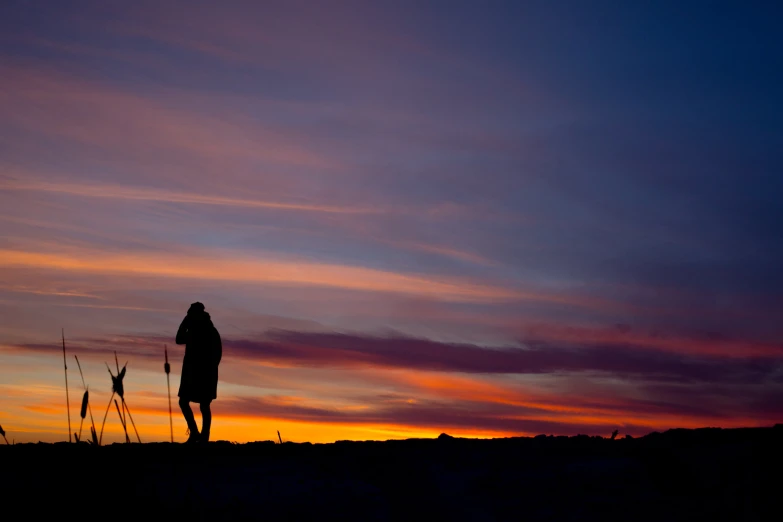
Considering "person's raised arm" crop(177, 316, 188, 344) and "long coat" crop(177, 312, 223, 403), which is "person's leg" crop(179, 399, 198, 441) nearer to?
"long coat" crop(177, 312, 223, 403)

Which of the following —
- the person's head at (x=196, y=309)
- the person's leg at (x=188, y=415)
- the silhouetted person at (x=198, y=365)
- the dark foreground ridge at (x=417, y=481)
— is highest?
the person's head at (x=196, y=309)

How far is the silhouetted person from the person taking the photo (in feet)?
45.9

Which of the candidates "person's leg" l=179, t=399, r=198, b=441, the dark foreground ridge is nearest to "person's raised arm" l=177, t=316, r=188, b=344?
"person's leg" l=179, t=399, r=198, b=441

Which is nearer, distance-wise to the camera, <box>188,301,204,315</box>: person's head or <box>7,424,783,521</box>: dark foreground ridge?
<box>7,424,783,521</box>: dark foreground ridge

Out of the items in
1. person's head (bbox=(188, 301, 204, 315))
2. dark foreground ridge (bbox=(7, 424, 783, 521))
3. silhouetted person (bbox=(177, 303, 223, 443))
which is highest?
person's head (bbox=(188, 301, 204, 315))

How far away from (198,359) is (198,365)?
0.10m

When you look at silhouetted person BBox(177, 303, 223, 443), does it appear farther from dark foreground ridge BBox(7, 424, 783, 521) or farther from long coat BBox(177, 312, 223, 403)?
dark foreground ridge BBox(7, 424, 783, 521)

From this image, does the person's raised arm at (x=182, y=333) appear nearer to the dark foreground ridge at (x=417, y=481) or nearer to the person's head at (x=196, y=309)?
the person's head at (x=196, y=309)

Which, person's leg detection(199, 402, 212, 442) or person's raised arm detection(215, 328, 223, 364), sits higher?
person's raised arm detection(215, 328, 223, 364)

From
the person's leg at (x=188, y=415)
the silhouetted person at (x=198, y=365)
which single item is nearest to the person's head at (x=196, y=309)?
the silhouetted person at (x=198, y=365)

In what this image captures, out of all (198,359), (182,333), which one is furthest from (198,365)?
(182,333)

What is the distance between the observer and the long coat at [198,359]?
14.0 m

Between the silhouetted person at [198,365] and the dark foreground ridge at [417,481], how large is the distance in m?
2.28

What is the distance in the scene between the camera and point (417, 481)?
10.4 metres
